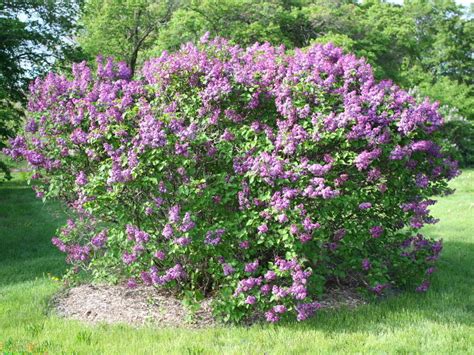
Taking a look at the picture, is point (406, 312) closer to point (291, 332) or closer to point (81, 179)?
point (291, 332)

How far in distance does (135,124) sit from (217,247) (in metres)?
1.63

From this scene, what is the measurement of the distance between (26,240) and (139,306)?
6.19 meters

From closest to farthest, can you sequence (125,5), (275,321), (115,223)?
(275,321) < (115,223) < (125,5)

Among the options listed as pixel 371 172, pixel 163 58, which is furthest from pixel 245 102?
pixel 371 172

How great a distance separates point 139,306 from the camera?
590 cm

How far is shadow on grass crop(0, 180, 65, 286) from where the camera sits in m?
8.30

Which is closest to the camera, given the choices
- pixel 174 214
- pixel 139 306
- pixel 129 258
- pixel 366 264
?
pixel 174 214

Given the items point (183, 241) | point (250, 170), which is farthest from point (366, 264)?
point (183, 241)

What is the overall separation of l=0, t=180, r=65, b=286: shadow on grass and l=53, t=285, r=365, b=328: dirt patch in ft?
4.00

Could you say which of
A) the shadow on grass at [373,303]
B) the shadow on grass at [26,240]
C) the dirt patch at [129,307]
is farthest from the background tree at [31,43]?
the dirt patch at [129,307]

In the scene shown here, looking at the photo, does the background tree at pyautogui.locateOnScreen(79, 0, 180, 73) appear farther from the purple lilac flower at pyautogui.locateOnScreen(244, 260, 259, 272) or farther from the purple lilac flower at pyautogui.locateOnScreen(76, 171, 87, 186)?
the purple lilac flower at pyautogui.locateOnScreen(244, 260, 259, 272)

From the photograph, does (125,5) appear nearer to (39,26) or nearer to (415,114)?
(39,26)

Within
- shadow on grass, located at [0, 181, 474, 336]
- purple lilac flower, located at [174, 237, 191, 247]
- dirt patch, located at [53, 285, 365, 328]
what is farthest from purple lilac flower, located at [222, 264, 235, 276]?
shadow on grass, located at [0, 181, 474, 336]

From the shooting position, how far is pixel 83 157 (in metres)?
5.99
